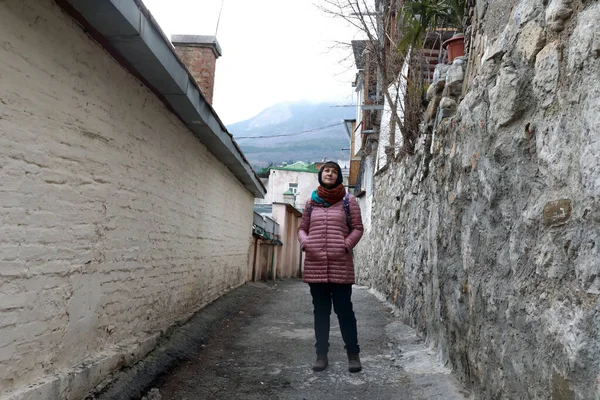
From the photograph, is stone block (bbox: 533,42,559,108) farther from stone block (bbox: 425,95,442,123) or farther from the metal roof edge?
stone block (bbox: 425,95,442,123)

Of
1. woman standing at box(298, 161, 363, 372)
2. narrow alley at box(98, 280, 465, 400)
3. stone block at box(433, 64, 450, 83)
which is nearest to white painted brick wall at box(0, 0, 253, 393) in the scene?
narrow alley at box(98, 280, 465, 400)

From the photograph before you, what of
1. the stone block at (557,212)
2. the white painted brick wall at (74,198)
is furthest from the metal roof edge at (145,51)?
the stone block at (557,212)

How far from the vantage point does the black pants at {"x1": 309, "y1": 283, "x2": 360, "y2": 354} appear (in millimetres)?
4098

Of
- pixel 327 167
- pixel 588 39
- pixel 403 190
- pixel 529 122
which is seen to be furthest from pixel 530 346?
pixel 403 190

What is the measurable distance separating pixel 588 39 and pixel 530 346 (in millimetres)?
1361

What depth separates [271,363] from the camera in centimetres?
445

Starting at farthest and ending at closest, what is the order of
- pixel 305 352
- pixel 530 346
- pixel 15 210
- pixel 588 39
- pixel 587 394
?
1. pixel 305 352
2. pixel 15 210
3. pixel 530 346
4. pixel 588 39
5. pixel 587 394

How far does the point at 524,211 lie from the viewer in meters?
2.44

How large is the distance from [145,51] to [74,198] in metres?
1.24

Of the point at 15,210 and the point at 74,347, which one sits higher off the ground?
the point at 15,210

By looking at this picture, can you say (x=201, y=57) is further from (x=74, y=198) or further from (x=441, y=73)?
(x=74, y=198)

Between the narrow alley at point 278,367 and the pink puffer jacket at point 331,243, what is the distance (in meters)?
0.82

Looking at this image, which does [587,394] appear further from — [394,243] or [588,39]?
[394,243]

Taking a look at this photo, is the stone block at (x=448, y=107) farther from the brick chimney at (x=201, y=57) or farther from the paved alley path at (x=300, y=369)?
the brick chimney at (x=201, y=57)
